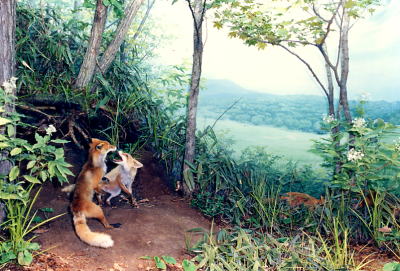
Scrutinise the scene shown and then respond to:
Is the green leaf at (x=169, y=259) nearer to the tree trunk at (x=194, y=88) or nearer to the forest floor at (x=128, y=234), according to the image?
the forest floor at (x=128, y=234)

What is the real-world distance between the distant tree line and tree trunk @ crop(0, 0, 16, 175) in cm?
527

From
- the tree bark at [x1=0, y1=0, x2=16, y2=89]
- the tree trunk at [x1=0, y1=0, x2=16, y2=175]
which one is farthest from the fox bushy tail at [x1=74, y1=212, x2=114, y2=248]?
the tree bark at [x1=0, y1=0, x2=16, y2=89]

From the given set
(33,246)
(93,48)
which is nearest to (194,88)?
(93,48)

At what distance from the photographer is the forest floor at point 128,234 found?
307 centimetres

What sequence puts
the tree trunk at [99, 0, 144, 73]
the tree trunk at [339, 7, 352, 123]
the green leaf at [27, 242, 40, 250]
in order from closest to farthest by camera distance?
the green leaf at [27, 242, 40, 250] → the tree trunk at [99, 0, 144, 73] → the tree trunk at [339, 7, 352, 123]

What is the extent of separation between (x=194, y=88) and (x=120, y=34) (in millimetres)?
1240

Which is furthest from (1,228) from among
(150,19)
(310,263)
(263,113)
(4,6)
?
(150,19)

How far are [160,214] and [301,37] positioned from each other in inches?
125

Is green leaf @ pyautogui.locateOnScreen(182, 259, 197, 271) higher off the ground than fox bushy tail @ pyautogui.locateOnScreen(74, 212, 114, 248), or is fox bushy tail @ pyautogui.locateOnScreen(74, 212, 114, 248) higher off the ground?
fox bushy tail @ pyautogui.locateOnScreen(74, 212, 114, 248)

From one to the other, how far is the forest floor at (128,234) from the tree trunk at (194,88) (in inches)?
21.4

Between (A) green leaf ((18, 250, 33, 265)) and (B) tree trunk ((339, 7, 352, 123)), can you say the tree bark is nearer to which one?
(A) green leaf ((18, 250, 33, 265))

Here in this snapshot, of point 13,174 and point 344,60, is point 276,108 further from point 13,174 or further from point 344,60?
point 13,174

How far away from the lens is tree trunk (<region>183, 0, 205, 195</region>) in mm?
4520

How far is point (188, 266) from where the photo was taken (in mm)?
3145
